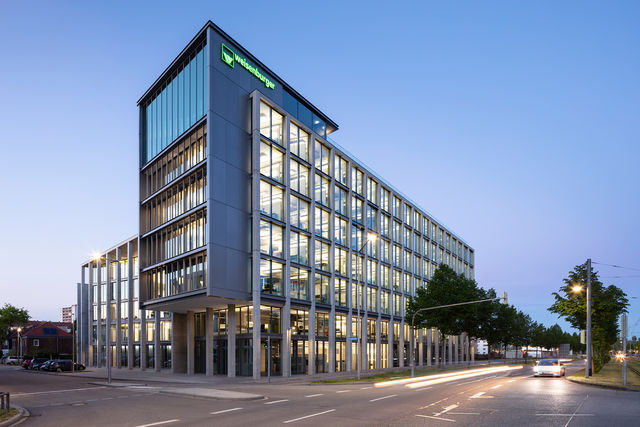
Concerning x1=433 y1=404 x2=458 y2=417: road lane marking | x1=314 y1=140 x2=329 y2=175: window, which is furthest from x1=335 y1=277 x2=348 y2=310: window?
x1=433 y1=404 x2=458 y2=417: road lane marking

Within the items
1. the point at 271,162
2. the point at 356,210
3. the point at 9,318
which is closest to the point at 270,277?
the point at 271,162

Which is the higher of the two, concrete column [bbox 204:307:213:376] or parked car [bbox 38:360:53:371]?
concrete column [bbox 204:307:213:376]

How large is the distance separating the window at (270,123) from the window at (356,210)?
15.9 meters

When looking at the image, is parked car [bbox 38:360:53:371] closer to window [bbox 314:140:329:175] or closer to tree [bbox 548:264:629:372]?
window [bbox 314:140:329:175]

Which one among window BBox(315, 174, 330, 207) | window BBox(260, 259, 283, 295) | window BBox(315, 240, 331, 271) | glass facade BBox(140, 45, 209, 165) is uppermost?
glass facade BBox(140, 45, 209, 165)

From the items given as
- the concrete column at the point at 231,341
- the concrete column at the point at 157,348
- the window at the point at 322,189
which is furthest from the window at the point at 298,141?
the concrete column at the point at 157,348

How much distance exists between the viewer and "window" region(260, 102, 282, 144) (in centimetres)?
4844

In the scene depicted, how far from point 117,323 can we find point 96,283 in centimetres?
1254

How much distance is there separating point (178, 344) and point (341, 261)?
1966cm

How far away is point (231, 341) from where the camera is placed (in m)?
46.7

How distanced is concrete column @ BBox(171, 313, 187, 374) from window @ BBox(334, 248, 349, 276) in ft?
58.1

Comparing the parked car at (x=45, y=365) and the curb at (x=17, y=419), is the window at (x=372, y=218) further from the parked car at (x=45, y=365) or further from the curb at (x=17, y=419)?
the curb at (x=17, y=419)

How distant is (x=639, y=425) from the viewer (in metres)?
14.8

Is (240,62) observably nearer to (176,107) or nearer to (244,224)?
(176,107)
